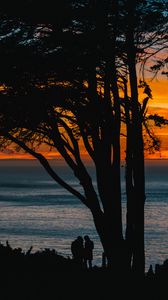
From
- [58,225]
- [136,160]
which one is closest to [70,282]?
[136,160]

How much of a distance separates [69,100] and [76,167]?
6.31 ft

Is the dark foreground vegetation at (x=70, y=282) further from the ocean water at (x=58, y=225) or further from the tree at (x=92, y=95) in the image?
the ocean water at (x=58, y=225)

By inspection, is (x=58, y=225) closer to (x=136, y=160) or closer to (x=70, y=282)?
(x=136, y=160)

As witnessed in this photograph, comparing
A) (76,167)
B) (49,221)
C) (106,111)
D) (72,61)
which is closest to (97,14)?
(72,61)

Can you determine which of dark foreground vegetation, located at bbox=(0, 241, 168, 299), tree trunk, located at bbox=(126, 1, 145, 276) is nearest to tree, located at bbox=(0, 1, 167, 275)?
tree trunk, located at bbox=(126, 1, 145, 276)

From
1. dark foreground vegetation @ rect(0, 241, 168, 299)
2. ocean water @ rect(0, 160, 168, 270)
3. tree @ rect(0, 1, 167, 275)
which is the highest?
tree @ rect(0, 1, 167, 275)

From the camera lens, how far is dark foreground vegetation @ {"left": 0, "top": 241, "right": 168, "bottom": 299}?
12367 mm

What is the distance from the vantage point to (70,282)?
516 inches

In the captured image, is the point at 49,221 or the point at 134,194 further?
the point at 49,221

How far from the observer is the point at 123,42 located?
19.2m

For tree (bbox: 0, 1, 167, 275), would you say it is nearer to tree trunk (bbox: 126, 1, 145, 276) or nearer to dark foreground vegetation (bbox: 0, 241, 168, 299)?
tree trunk (bbox: 126, 1, 145, 276)

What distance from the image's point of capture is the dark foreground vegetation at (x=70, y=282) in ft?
40.6

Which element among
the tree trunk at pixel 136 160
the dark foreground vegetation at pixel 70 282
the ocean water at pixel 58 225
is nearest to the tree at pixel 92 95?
the tree trunk at pixel 136 160

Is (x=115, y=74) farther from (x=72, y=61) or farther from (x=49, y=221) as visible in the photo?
(x=49, y=221)
